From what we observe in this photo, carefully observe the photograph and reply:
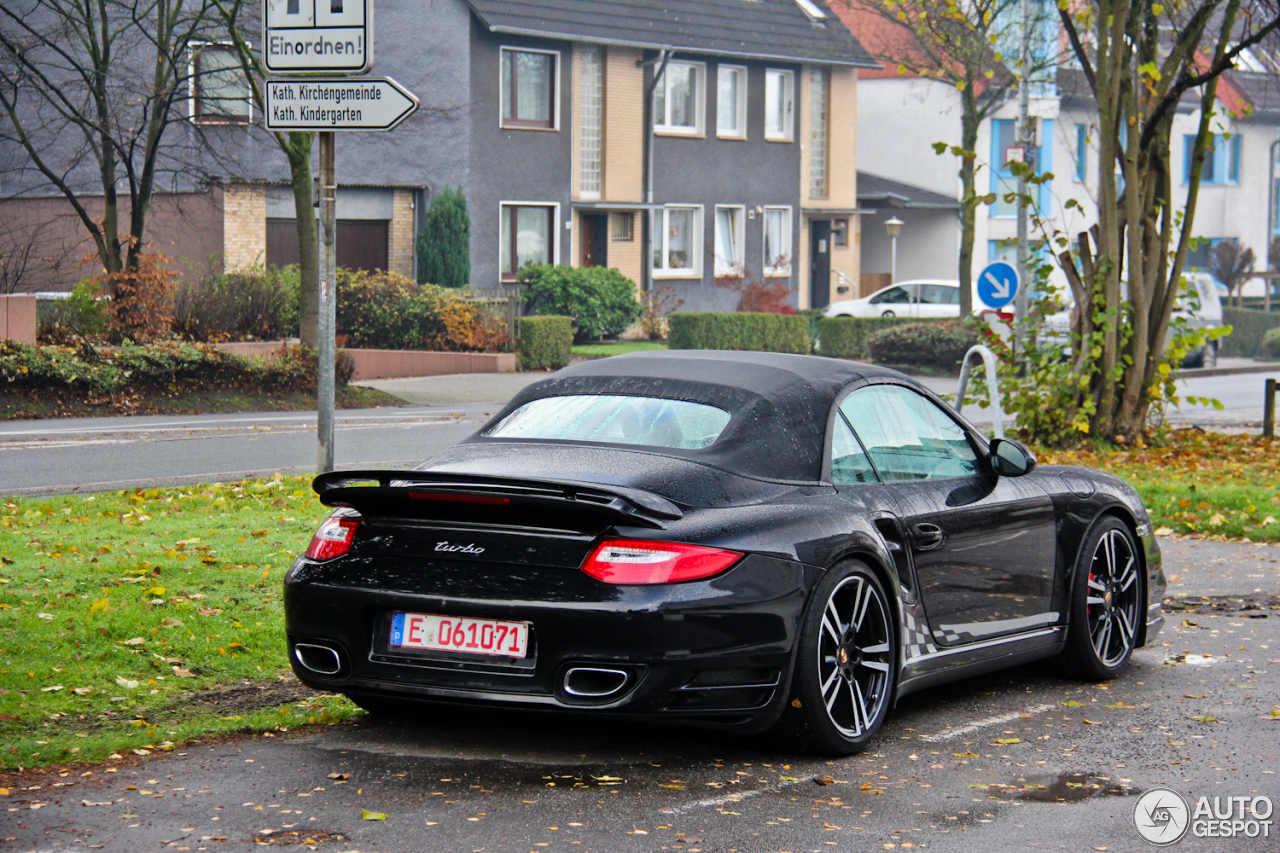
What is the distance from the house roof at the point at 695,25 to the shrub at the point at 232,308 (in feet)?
38.2

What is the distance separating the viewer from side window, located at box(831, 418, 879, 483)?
6.05 m

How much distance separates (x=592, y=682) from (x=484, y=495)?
2.24 feet

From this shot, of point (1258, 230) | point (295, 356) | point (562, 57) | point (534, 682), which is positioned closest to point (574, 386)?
point (534, 682)

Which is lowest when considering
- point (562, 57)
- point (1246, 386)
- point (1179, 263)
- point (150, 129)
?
point (1246, 386)

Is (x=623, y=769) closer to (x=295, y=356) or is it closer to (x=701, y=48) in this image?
(x=295, y=356)

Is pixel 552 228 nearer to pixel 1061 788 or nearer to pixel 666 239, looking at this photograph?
pixel 666 239

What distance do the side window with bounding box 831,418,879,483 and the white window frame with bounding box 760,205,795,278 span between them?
120 feet

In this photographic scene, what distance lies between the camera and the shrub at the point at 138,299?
75.5 ft

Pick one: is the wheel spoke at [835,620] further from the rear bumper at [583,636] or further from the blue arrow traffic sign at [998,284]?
the blue arrow traffic sign at [998,284]

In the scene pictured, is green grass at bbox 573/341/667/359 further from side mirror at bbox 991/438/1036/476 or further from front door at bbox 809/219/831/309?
side mirror at bbox 991/438/1036/476

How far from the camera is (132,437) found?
1711 cm

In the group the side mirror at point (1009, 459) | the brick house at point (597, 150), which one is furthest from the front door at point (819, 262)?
the side mirror at point (1009, 459)

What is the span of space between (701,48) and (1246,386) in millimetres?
14913

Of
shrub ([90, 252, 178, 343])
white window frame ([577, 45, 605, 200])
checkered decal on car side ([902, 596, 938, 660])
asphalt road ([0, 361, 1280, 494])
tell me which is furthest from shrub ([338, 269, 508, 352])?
checkered decal on car side ([902, 596, 938, 660])
